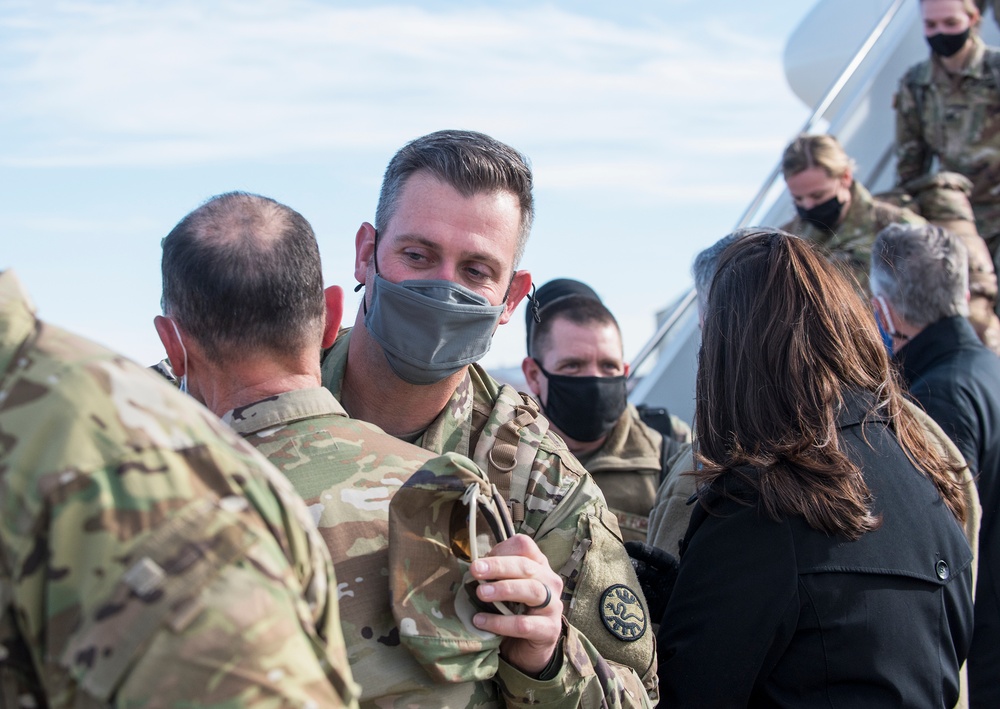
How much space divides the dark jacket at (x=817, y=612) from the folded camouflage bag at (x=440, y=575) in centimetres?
72

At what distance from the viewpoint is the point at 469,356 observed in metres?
2.35

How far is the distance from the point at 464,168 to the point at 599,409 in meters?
1.76

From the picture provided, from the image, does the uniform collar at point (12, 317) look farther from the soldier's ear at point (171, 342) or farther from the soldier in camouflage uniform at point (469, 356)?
the soldier in camouflage uniform at point (469, 356)

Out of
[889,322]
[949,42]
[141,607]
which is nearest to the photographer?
[141,607]

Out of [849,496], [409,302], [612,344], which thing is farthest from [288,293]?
[612,344]

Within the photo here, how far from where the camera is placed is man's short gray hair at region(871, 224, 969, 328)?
347 centimetres

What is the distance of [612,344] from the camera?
4012mm

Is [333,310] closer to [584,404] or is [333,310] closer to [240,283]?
[240,283]

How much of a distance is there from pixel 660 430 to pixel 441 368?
8.07 ft

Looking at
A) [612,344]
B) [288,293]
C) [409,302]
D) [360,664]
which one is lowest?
[612,344]

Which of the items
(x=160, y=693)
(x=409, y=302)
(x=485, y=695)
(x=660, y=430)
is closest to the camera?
(x=160, y=693)

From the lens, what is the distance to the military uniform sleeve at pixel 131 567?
96 centimetres

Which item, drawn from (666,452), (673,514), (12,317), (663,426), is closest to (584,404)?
(666,452)

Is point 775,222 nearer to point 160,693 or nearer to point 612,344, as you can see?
point 612,344
